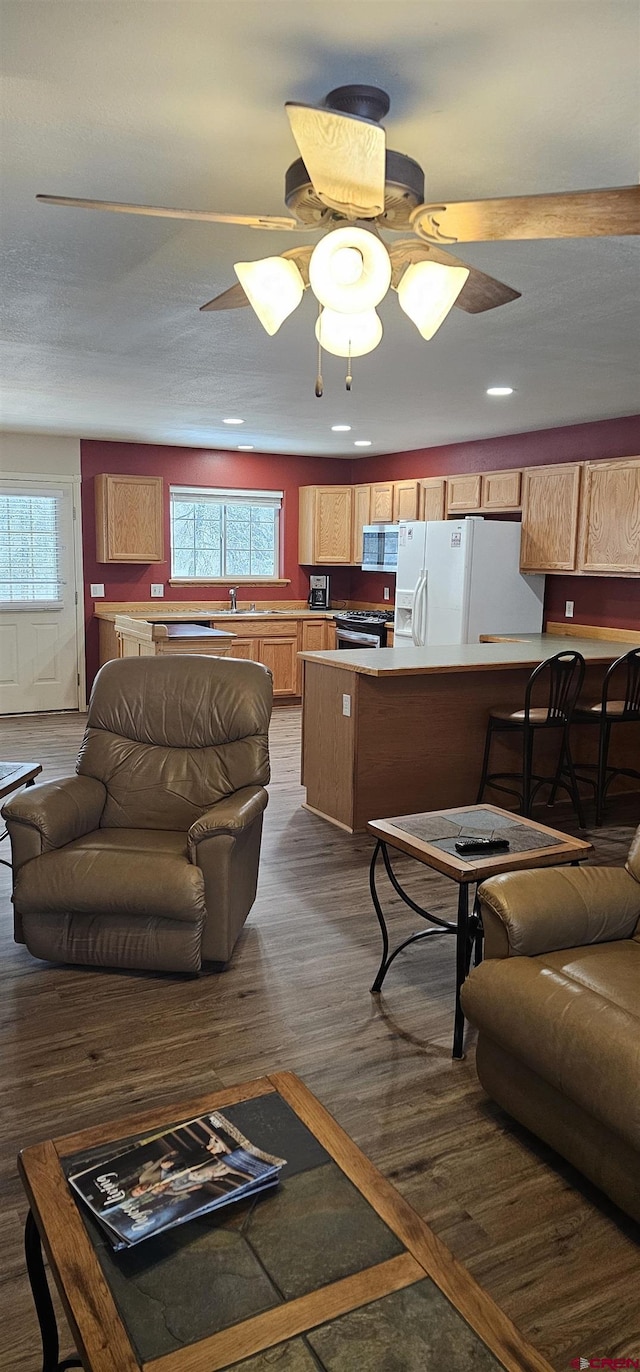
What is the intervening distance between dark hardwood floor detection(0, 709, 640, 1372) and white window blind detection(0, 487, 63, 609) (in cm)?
442

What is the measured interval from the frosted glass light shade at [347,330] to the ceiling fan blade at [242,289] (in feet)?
0.36

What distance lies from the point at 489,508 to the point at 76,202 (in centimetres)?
541

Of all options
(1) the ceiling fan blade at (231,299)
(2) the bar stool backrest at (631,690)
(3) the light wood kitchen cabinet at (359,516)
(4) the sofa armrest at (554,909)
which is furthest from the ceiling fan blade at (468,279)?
(3) the light wood kitchen cabinet at (359,516)

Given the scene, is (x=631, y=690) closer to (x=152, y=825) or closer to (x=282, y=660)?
(x=152, y=825)

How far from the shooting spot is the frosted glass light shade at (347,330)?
6.97ft

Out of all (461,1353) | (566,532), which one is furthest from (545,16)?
(566,532)

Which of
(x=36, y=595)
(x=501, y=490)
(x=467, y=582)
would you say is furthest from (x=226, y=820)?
(x=36, y=595)

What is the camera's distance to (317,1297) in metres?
1.24

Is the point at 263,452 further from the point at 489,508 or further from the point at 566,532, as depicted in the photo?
the point at 566,532

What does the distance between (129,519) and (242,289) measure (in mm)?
5841

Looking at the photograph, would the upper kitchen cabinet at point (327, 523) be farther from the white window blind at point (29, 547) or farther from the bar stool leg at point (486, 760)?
the bar stool leg at point (486, 760)

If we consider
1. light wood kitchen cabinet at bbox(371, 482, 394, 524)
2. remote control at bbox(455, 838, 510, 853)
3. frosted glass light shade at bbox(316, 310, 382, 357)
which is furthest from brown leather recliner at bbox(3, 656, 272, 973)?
light wood kitchen cabinet at bbox(371, 482, 394, 524)

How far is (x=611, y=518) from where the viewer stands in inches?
226

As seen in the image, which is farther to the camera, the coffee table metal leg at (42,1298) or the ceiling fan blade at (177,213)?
the ceiling fan blade at (177,213)
